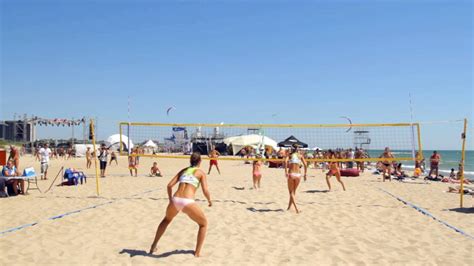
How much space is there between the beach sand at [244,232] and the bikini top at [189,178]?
0.85 meters

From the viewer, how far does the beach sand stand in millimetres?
4520

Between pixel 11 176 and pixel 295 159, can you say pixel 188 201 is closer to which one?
pixel 295 159

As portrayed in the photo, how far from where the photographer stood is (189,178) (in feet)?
14.6

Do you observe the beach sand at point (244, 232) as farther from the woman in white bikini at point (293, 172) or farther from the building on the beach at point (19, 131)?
the building on the beach at point (19, 131)

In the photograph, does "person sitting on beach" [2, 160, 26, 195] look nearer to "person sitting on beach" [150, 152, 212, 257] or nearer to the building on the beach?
"person sitting on beach" [150, 152, 212, 257]

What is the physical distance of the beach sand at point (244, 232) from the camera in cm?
452

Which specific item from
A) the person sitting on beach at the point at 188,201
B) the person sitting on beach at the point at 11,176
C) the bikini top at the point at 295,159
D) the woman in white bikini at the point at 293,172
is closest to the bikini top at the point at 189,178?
the person sitting on beach at the point at 188,201

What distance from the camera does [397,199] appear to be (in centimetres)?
895

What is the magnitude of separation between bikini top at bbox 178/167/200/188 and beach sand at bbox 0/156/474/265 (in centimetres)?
85

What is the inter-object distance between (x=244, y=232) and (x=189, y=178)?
167cm

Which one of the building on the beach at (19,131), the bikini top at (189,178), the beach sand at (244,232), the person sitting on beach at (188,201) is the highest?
the building on the beach at (19,131)

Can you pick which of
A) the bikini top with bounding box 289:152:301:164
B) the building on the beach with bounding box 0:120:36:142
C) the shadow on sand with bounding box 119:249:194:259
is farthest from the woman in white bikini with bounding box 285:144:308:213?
the building on the beach with bounding box 0:120:36:142

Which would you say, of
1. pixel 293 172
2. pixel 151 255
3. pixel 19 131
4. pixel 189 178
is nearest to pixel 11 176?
pixel 151 255

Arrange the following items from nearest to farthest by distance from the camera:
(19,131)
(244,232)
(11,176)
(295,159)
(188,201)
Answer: (188,201) < (244,232) < (295,159) < (11,176) < (19,131)
